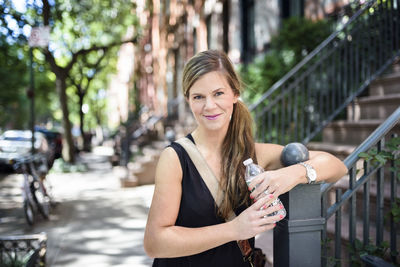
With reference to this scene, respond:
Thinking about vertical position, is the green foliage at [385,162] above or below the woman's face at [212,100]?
below

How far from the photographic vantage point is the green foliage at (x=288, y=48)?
700 cm

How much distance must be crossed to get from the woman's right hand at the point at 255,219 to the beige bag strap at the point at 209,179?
0.67 ft

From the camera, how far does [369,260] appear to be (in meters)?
1.97

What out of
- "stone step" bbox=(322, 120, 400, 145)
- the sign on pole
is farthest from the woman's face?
the sign on pole

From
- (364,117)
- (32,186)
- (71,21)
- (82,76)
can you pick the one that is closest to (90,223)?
(32,186)

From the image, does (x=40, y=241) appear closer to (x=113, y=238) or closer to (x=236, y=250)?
(x=113, y=238)

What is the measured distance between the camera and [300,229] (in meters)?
2.00

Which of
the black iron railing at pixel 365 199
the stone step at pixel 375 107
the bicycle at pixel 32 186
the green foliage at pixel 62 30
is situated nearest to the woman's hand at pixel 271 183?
the black iron railing at pixel 365 199

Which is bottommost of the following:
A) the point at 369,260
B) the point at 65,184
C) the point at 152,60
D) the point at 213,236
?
the point at 65,184

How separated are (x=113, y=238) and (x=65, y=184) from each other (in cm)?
609

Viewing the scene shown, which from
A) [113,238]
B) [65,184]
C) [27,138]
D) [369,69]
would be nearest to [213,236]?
[113,238]

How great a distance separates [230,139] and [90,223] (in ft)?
17.2

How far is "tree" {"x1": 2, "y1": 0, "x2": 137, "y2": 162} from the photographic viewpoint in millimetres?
13211

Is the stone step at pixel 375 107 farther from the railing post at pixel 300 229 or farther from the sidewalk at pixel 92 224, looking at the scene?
the railing post at pixel 300 229
